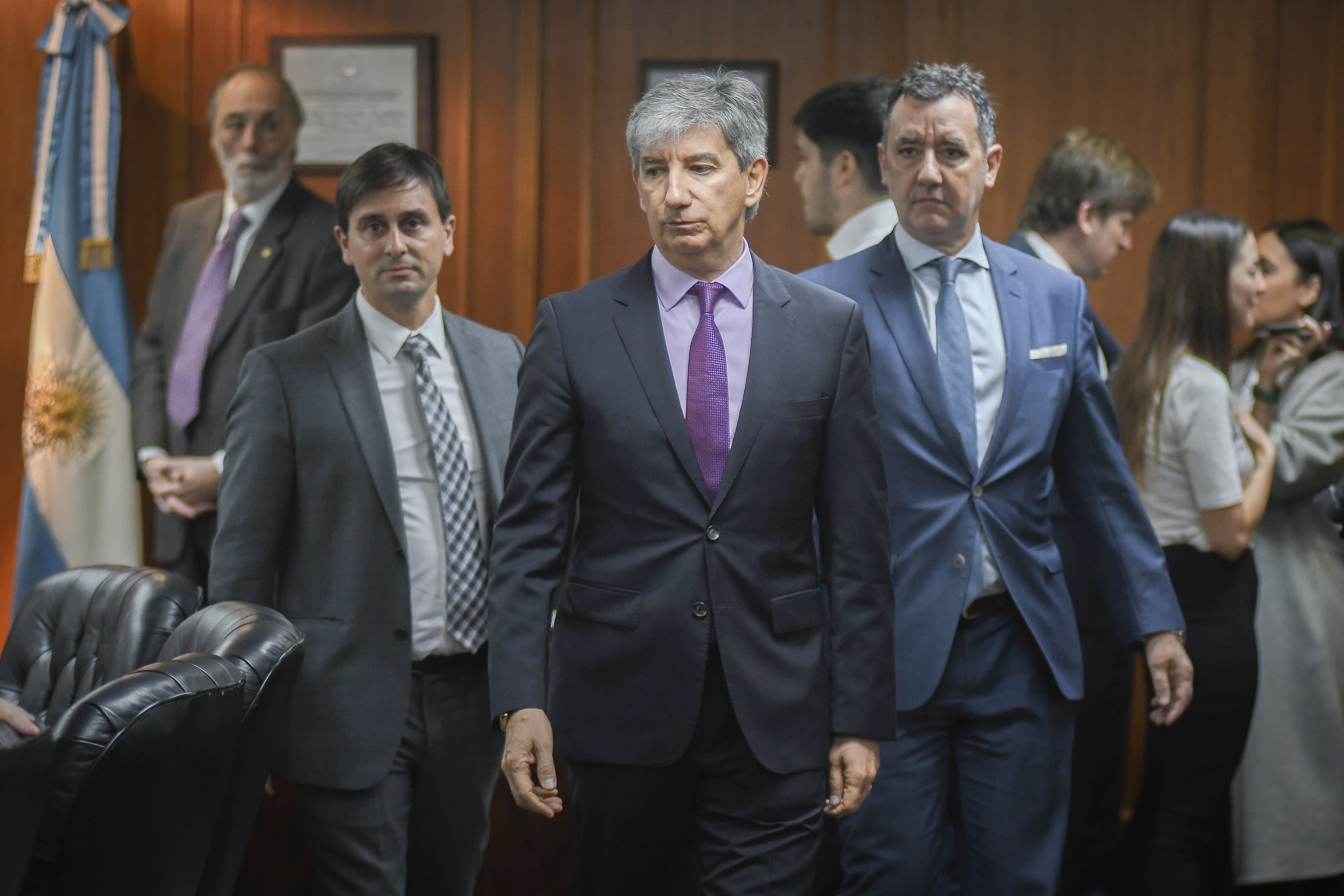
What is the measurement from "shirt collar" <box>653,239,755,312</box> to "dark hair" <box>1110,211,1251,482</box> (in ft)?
4.53

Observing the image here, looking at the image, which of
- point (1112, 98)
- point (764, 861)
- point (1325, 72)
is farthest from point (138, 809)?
point (1325, 72)

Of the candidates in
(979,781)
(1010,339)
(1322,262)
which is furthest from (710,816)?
(1322,262)

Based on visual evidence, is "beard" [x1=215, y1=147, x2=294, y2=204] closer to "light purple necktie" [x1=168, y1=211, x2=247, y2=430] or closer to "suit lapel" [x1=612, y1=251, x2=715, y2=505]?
"light purple necktie" [x1=168, y1=211, x2=247, y2=430]

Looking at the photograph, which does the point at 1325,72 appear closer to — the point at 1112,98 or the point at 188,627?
the point at 1112,98

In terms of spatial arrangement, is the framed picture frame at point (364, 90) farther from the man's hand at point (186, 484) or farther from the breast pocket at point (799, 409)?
the breast pocket at point (799, 409)

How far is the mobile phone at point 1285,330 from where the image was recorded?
323 cm

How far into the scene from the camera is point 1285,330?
3240 mm

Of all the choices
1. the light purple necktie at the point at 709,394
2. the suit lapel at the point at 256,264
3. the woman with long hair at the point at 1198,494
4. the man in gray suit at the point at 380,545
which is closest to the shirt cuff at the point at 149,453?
the suit lapel at the point at 256,264

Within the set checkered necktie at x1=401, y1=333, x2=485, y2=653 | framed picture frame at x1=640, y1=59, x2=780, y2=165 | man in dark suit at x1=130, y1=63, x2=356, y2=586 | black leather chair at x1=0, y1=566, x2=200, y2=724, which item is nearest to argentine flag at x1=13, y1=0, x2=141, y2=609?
man in dark suit at x1=130, y1=63, x2=356, y2=586

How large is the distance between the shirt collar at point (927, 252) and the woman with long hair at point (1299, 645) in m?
1.33

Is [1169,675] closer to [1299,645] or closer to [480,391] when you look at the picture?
[1299,645]

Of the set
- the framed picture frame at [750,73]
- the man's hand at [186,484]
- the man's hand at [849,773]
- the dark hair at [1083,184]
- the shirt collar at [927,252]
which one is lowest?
the man's hand at [849,773]

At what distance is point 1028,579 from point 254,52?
297 cm

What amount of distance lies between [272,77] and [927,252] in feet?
6.90
